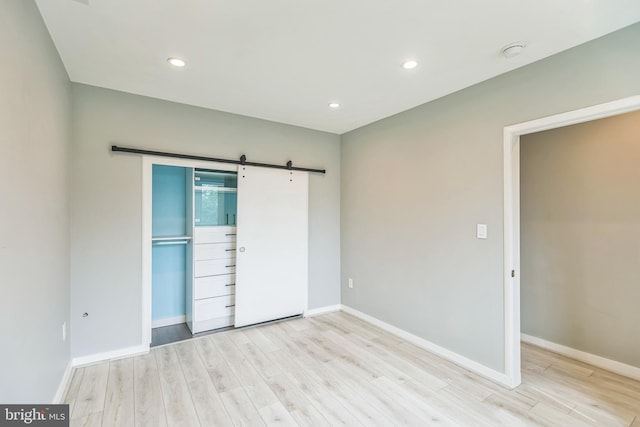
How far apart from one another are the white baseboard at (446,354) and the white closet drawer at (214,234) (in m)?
2.00

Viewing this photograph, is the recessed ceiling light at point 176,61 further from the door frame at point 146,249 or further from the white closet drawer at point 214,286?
the white closet drawer at point 214,286

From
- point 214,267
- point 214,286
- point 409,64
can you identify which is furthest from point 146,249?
point 409,64

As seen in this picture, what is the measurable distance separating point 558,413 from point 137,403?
2996 mm

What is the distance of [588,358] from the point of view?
275 cm

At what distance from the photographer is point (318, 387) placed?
236 centimetres

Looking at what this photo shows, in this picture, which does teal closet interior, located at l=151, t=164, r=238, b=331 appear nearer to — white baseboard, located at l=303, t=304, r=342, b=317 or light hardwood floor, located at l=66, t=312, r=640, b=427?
light hardwood floor, located at l=66, t=312, r=640, b=427

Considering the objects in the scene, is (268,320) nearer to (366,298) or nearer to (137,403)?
(366,298)

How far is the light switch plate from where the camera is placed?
2.56 m

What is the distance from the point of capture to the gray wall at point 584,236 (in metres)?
2.57

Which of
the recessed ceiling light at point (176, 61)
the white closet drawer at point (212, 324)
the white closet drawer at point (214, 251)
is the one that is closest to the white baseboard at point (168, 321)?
the white closet drawer at point (212, 324)

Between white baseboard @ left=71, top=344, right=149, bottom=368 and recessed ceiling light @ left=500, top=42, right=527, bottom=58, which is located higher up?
recessed ceiling light @ left=500, top=42, right=527, bottom=58

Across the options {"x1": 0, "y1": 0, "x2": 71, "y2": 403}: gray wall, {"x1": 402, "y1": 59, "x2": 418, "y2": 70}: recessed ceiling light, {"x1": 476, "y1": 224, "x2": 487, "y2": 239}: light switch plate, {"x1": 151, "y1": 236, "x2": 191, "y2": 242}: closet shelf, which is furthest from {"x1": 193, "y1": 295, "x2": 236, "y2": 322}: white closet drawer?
{"x1": 402, "y1": 59, "x2": 418, "y2": 70}: recessed ceiling light

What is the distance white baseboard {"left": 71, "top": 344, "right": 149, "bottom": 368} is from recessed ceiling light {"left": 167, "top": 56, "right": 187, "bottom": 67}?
264cm

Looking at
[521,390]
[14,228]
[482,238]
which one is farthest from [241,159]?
[521,390]
